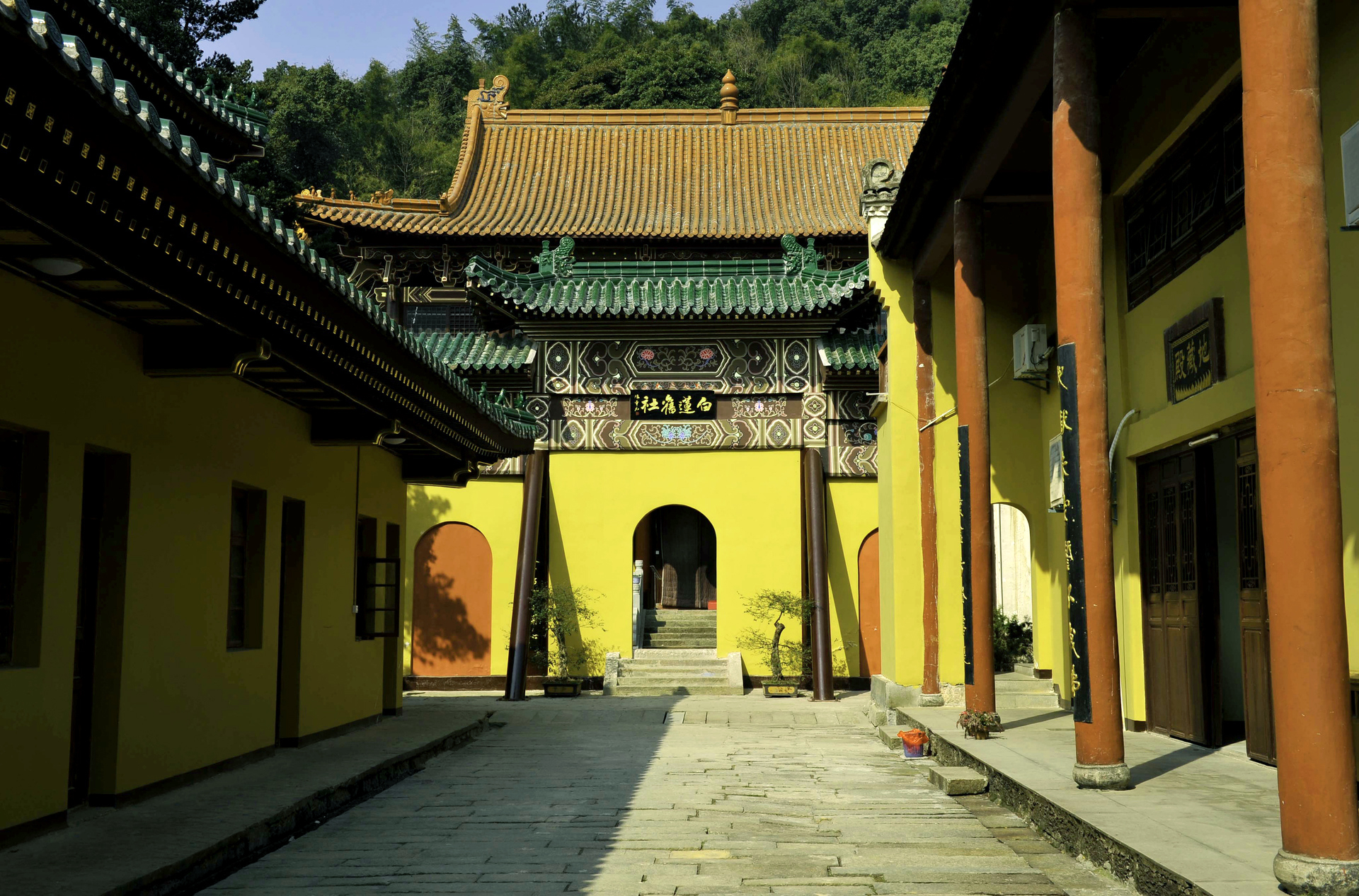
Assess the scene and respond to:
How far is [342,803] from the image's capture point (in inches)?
309

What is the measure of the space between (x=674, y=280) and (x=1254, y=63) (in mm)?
13451

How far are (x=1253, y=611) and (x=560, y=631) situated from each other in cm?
1068

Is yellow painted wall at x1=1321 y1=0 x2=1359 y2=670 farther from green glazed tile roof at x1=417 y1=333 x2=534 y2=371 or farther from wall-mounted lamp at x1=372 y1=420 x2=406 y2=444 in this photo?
green glazed tile roof at x1=417 y1=333 x2=534 y2=371

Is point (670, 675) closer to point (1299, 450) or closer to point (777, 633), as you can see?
point (777, 633)

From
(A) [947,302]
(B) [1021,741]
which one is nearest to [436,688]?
(A) [947,302]

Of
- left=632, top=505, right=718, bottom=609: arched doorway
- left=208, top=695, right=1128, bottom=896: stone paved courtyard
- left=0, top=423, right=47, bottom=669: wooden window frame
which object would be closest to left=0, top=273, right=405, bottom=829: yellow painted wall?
left=0, top=423, right=47, bottom=669: wooden window frame

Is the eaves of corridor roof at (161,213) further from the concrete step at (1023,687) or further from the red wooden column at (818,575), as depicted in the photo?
the red wooden column at (818,575)

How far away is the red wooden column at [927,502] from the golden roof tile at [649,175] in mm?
7252

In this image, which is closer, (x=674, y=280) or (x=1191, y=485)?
(x=1191, y=485)

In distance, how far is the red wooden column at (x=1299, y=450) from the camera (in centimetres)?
436

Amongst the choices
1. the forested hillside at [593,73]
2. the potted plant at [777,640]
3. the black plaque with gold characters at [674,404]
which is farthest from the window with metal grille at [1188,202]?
the forested hillside at [593,73]

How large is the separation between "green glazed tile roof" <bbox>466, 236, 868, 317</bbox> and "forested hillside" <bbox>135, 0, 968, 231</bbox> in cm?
1543

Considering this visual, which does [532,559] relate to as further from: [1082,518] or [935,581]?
[1082,518]

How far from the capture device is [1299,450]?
4512 millimetres
